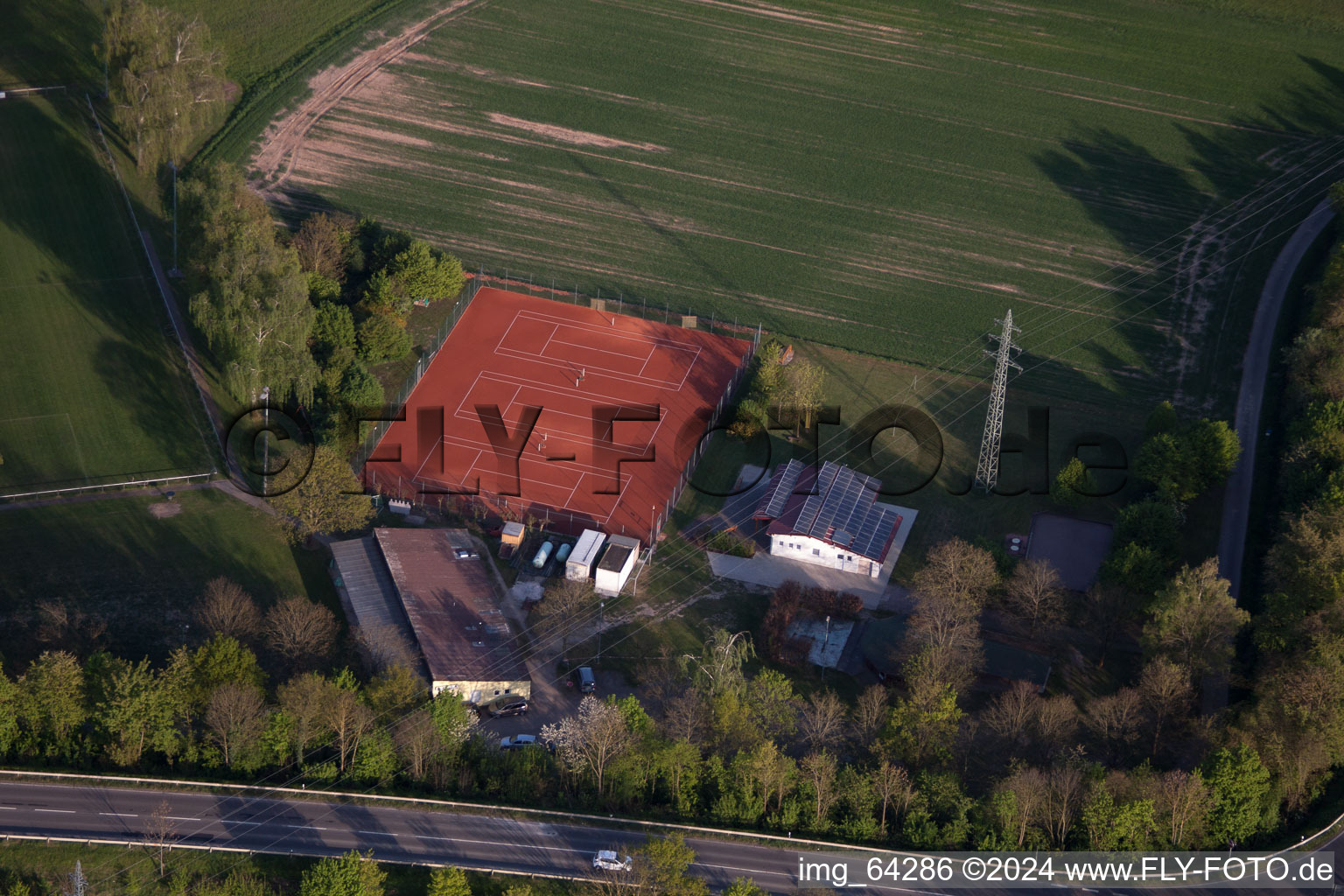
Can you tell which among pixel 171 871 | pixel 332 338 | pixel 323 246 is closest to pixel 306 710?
→ pixel 171 871

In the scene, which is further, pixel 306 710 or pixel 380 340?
pixel 380 340

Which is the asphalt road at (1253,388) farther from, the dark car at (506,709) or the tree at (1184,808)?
the dark car at (506,709)

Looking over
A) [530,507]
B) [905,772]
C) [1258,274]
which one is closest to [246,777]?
[530,507]

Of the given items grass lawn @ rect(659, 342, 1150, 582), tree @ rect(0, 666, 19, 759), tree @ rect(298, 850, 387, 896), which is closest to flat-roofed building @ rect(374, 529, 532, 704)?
grass lawn @ rect(659, 342, 1150, 582)

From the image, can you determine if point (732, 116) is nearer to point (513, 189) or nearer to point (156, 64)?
point (513, 189)

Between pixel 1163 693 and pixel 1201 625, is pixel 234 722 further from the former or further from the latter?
pixel 1201 625

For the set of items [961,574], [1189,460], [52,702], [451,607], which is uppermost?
[1189,460]

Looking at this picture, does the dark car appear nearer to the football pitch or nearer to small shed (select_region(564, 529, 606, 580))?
small shed (select_region(564, 529, 606, 580))

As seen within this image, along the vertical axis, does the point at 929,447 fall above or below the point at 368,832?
above
